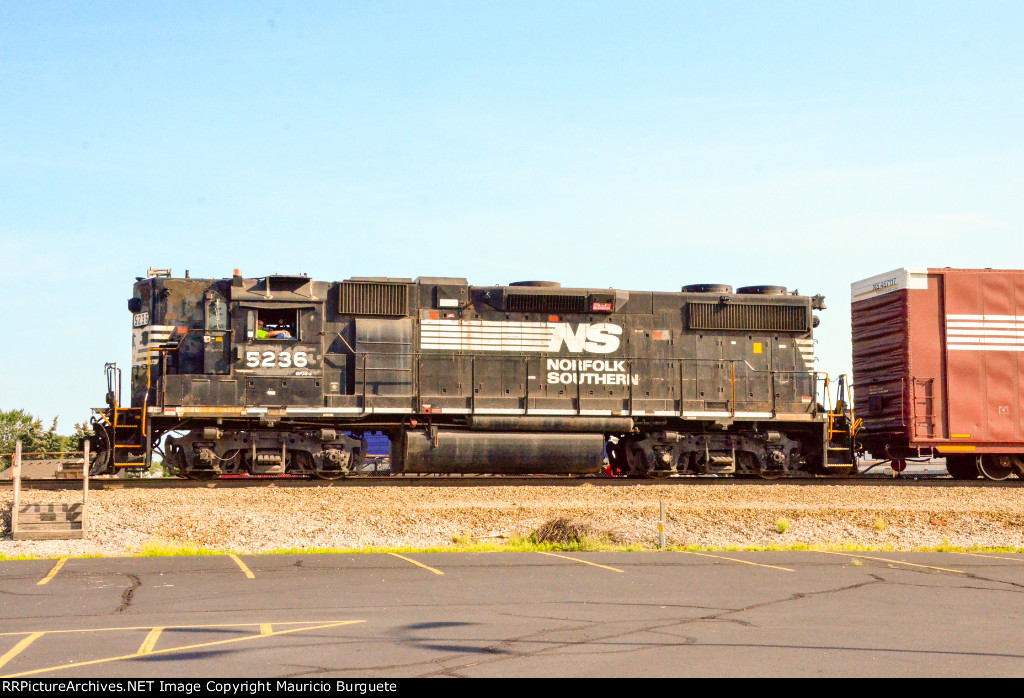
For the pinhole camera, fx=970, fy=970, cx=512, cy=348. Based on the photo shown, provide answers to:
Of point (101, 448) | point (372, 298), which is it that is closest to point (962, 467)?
point (372, 298)

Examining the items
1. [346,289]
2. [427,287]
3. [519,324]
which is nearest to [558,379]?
[519,324]

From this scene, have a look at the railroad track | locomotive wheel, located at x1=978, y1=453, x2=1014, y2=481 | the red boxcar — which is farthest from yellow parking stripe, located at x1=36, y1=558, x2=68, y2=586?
locomotive wheel, located at x1=978, y1=453, x2=1014, y2=481

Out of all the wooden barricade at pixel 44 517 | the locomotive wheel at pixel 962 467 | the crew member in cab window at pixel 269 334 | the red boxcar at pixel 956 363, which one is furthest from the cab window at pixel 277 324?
the locomotive wheel at pixel 962 467

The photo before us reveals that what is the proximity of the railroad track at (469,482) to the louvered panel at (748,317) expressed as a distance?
3278 mm

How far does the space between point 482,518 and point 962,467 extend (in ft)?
39.0

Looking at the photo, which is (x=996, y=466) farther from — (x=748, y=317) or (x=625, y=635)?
(x=625, y=635)

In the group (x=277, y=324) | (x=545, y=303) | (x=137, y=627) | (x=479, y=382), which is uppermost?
(x=545, y=303)

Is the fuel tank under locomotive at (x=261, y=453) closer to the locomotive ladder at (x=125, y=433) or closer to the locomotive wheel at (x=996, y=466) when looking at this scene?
the locomotive ladder at (x=125, y=433)

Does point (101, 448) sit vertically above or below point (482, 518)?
above

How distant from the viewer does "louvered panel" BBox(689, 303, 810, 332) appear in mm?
20656

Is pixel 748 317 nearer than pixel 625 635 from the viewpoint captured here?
No

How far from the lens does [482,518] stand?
15.8 m

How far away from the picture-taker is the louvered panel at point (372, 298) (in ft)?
63.0

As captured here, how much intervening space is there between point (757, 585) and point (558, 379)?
9.64 m
